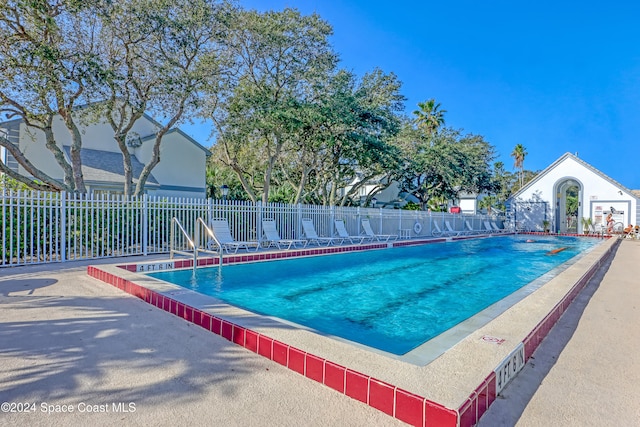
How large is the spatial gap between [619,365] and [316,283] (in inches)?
202

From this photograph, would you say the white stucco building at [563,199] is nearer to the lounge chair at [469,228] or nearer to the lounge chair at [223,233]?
the lounge chair at [469,228]

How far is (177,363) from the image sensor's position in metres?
2.80

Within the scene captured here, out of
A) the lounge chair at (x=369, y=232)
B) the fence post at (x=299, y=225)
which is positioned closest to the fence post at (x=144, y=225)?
the fence post at (x=299, y=225)

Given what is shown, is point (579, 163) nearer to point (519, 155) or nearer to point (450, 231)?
point (450, 231)

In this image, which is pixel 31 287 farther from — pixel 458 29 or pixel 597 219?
pixel 458 29

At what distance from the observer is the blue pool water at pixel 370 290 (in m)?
4.81

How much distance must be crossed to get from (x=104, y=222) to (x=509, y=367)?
9.35 metres

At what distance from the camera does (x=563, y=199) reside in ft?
96.9

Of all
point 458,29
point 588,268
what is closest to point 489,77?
point 458,29

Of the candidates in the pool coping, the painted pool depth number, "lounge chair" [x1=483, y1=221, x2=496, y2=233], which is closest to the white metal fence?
the pool coping

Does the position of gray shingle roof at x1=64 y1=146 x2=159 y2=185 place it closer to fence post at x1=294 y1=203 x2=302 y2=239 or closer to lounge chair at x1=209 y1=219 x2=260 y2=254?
lounge chair at x1=209 y1=219 x2=260 y2=254

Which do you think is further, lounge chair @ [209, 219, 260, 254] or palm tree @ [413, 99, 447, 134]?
palm tree @ [413, 99, 447, 134]

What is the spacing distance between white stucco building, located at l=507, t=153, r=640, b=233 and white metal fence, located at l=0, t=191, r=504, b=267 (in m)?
23.0

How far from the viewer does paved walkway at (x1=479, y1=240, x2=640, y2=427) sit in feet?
7.29
